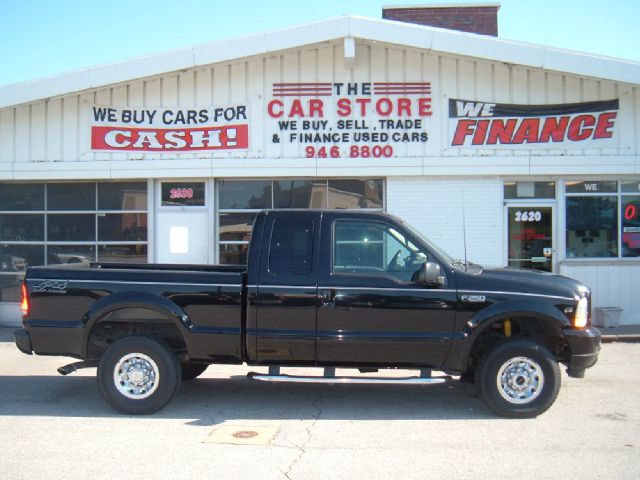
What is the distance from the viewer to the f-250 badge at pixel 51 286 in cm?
642

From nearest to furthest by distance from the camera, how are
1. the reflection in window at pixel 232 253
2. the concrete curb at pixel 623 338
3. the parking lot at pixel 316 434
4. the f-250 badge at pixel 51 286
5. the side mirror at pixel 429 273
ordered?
1. the parking lot at pixel 316 434
2. the side mirror at pixel 429 273
3. the f-250 badge at pixel 51 286
4. the concrete curb at pixel 623 338
5. the reflection in window at pixel 232 253

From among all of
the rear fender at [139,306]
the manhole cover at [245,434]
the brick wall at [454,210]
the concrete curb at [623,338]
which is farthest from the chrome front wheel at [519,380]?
the brick wall at [454,210]

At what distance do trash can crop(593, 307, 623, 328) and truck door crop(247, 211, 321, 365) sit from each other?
7.32 meters

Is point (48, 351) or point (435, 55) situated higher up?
Answer: point (435, 55)

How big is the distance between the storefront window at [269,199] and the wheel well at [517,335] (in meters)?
5.88

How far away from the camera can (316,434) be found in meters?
5.73

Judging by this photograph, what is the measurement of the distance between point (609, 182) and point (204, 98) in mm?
7987

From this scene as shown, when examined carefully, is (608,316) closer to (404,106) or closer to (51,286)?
(404,106)

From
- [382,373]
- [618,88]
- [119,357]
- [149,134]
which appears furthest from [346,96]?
[119,357]

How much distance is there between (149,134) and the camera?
12133mm

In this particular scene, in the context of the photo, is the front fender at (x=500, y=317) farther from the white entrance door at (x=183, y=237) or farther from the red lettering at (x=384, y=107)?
the white entrance door at (x=183, y=237)

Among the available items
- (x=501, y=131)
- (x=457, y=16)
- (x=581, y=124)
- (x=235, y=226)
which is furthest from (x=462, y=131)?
(x=235, y=226)

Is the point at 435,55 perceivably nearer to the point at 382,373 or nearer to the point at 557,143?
the point at 557,143

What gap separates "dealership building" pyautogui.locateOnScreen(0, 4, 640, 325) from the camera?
1172 cm
